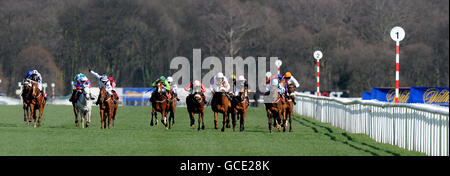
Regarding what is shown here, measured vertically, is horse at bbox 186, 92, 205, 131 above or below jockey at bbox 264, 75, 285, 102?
below

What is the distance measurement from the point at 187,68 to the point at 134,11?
6.53 m

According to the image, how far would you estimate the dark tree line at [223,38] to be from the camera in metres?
66.7

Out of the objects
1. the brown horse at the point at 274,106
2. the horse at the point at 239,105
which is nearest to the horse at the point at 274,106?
the brown horse at the point at 274,106

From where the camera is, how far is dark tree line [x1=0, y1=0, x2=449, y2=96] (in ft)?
219

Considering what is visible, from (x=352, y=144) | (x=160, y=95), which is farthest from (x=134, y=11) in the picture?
(x=352, y=144)

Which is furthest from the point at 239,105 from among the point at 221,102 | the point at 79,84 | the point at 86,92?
the point at 79,84

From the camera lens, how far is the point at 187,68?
71562 mm

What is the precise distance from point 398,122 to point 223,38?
54050mm

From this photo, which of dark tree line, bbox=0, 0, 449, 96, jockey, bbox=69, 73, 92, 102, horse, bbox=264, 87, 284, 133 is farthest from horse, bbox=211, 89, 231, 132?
dark tree line, bbox=0, 0, 449, 96

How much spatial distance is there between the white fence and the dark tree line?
136ft

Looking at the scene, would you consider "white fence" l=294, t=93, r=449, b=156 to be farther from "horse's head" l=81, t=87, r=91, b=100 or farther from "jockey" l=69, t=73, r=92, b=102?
"jockey" l=69, t=73, r=92, b=102

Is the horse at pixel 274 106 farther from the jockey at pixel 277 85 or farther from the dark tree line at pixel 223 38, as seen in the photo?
the dark tree line at pixel 223 38

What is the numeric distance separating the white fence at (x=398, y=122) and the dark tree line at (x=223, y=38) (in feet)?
136

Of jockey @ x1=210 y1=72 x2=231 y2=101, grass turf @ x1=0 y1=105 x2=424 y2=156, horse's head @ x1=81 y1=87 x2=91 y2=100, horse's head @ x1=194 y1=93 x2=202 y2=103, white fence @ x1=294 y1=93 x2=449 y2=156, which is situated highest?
jockey @ x1=210 y1=72 x2=231 y2=101
